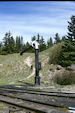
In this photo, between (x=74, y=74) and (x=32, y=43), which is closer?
(x=32, y=43)

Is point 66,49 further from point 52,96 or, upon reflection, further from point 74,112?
point 74,112

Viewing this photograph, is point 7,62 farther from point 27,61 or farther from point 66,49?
point 66,49

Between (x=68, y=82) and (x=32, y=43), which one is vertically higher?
(x=32, y=43)

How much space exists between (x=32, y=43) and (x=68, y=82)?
5.69 metres

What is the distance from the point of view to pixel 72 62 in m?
18.8

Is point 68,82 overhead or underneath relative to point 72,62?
underneath

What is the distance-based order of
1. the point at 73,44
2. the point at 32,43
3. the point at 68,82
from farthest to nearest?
the point at 73,44 → the point at 68,82 → the point at 32,43

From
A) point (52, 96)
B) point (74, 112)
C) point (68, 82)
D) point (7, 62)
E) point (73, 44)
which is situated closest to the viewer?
point (74, 112)

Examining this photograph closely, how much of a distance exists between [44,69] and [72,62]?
12.3 feet

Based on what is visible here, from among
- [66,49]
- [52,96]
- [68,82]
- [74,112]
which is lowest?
[68,82]

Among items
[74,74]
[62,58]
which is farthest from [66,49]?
[74,74]

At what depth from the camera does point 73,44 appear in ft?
70.8

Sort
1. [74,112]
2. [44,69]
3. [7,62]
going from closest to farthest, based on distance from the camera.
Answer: [74,112] < [44,69] < [7,62]

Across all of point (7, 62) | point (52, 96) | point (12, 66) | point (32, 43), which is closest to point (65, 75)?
point (32, 43)
